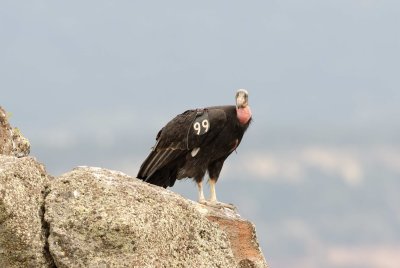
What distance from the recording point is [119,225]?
10633 millimetres

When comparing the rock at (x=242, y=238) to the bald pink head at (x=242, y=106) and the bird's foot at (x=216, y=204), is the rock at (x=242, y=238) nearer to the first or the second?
the bird's foot at (x=216, y=204)

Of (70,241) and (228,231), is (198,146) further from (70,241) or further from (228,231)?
(70,241)

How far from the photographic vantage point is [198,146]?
1647cm

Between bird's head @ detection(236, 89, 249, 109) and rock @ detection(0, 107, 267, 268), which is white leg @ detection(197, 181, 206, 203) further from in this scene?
rock @ detection(0, 107, 267, 268)

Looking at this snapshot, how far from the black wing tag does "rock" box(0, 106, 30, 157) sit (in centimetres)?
350

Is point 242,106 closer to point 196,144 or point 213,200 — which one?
point 196,144

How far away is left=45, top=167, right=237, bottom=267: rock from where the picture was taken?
34.8 feet

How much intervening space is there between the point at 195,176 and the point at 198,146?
2.10 feet

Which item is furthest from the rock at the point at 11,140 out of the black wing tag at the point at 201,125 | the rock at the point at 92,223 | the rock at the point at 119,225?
the rock at the point at 119,225

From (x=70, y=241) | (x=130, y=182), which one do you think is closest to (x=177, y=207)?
(x=130, y=182)

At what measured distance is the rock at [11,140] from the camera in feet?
48.4

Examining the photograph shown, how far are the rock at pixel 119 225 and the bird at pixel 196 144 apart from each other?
4656 mm

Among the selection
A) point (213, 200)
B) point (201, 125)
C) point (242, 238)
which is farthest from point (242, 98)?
point (242, 238)

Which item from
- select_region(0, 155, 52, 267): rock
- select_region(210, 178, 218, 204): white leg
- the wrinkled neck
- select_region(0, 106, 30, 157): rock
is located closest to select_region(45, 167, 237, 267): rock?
select_region(0, 155, 52, 267): rock
